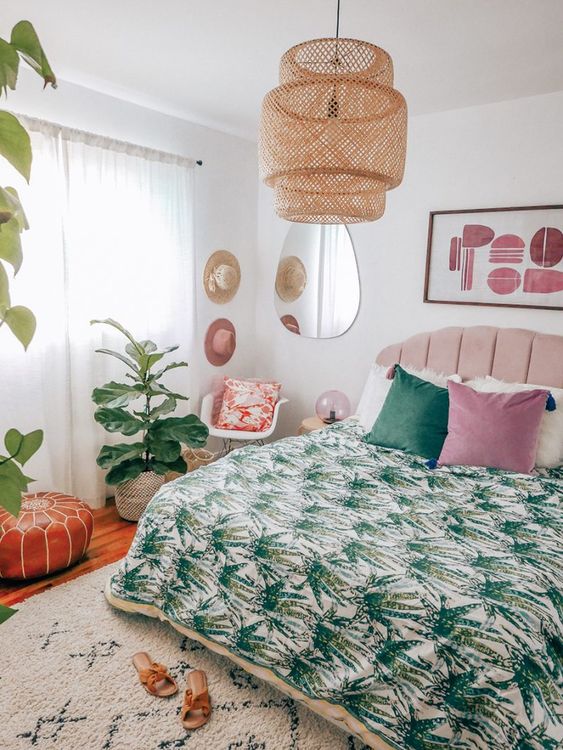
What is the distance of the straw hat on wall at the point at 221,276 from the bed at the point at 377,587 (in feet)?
5.89

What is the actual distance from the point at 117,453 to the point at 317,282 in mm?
1988

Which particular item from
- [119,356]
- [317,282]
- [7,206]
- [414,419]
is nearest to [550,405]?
[414,419]

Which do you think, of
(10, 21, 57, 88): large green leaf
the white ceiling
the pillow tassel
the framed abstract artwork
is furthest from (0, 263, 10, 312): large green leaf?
the framed abstract artwork

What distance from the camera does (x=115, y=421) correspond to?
10.7 ft

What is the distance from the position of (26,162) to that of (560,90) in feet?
11.3

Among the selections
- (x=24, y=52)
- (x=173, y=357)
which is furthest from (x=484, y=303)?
(x=24, y=52)

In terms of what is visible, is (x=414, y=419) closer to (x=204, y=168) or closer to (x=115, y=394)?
(x=115, y=394)

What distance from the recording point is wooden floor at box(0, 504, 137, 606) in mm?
2664

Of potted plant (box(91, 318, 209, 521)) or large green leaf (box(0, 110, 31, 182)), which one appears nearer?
large green leaf (box(0, 110, 31, 182))

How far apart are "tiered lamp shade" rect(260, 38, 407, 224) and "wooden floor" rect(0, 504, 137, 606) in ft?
7.27

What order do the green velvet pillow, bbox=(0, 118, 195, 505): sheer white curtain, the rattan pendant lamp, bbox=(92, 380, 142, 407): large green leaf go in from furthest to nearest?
bbox=(92, 380, 142, 407): large green leaf, bbox=(0, 118, 195, 505): sheer white curtain, the green velvet pillow, the rattan pendant lamp

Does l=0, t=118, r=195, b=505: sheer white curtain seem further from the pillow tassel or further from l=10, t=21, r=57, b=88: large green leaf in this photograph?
l=10, t=21, r=57, b=88: large green leaf

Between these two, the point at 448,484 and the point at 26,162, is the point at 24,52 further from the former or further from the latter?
the point at 448,484

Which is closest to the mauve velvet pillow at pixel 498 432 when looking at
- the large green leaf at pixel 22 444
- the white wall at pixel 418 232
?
the white wall at pixel 418 232
